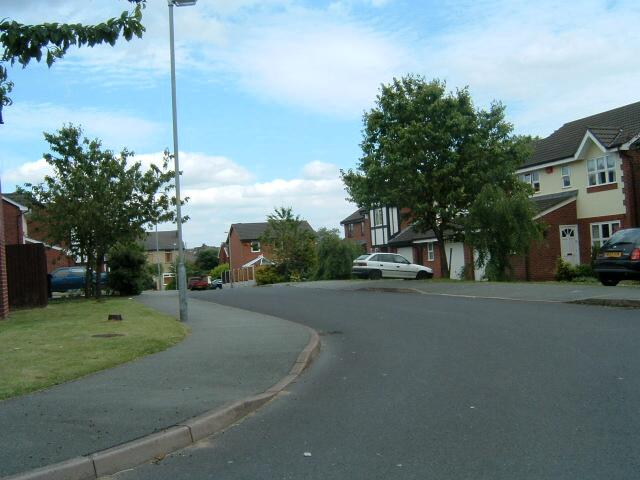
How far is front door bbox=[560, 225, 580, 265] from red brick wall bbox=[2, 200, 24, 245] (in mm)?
26767

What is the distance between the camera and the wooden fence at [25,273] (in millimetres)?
20812

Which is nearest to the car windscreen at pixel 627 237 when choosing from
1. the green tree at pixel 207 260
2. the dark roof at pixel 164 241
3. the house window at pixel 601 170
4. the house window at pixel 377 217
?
the house window at pixel 601 170

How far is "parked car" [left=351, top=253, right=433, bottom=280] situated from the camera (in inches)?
1404

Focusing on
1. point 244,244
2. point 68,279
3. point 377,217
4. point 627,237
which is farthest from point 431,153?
point 244,244

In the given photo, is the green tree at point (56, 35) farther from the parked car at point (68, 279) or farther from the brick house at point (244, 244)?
the brick house at point (244, 244)

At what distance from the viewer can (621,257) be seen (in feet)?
61.5

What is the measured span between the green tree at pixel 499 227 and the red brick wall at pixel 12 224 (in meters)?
21.9

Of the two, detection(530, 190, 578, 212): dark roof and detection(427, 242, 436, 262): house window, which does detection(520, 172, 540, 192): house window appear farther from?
detection(427, 242, 436, 262): house window

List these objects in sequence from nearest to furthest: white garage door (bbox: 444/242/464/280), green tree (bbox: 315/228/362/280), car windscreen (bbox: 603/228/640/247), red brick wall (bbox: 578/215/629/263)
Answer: car windscreen (bbox: 603/228/640/247) → red brick wall (bbox: 578/215/629/263) → white garage door (bbox: 444/242/464/280) → green tree (bbox: 315/228/362/280)

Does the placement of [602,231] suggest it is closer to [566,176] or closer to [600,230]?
[600,230]

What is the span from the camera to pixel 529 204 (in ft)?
88.3

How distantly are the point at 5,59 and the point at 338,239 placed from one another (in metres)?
36.4

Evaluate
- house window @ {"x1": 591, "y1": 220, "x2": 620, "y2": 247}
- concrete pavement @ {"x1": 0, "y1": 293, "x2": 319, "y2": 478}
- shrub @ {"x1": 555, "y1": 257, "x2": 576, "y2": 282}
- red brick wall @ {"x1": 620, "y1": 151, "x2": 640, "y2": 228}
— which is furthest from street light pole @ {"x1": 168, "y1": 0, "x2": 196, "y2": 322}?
red brick wall @ {"x1": 620, "y1": 151, "x2": 640, "y2": 228}

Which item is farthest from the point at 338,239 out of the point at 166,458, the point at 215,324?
the point at 166,458
